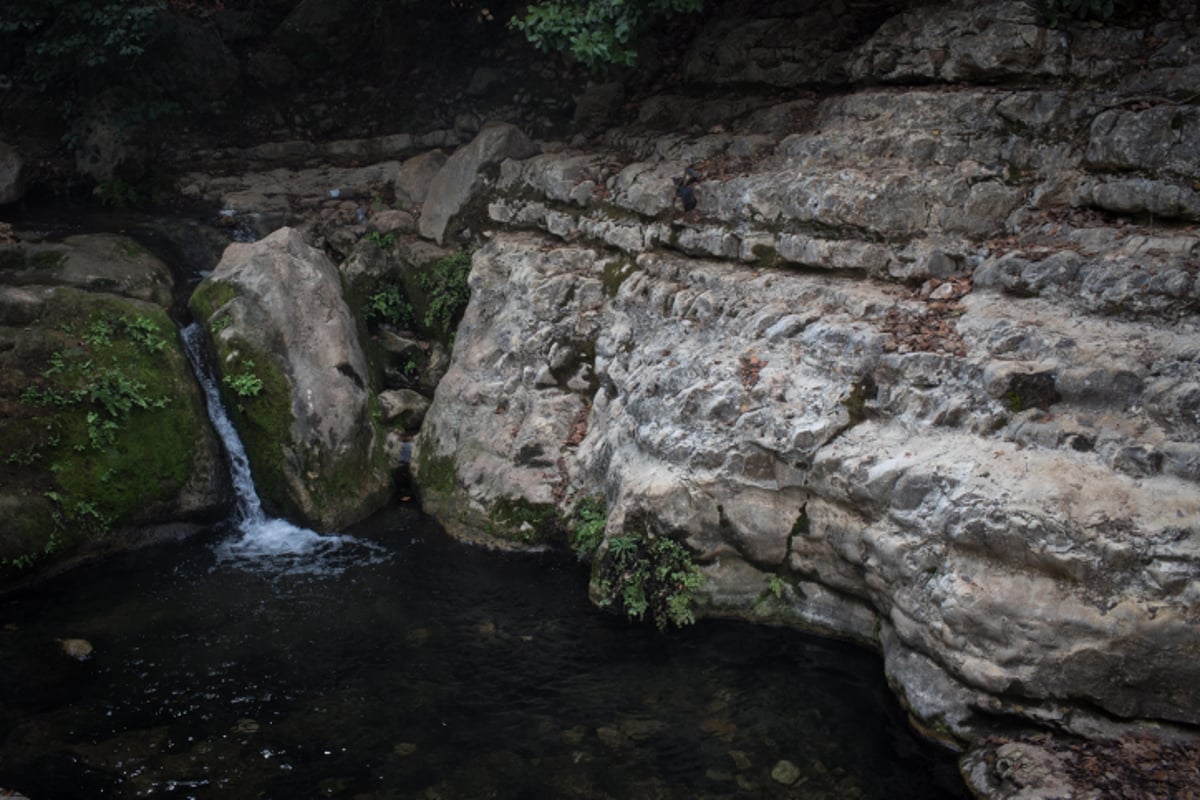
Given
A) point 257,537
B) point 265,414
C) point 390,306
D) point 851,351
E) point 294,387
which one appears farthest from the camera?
point 390,306

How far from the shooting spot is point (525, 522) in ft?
38.1

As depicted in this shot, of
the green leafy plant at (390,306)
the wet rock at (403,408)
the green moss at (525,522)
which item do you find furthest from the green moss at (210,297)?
the green moss at (525,522)

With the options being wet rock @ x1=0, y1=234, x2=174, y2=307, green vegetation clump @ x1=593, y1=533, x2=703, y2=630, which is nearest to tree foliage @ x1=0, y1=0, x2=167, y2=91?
wet rock @ x1=0, y1=234, x2=174, y2=307

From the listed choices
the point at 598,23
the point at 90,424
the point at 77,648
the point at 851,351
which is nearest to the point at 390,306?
the point at 90,424

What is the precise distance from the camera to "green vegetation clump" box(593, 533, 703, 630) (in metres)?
9.76

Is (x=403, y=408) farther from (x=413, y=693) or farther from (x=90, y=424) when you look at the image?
(x=413, y=693)

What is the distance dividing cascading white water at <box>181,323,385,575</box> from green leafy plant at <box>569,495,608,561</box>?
8.76 ft

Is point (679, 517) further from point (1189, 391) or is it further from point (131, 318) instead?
point (131, 318)

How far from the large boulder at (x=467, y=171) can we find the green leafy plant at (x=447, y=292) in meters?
0.77

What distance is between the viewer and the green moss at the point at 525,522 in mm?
11578

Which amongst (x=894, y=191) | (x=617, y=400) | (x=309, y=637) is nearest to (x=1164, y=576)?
(x=894, y=191)

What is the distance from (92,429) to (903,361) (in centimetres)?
1009

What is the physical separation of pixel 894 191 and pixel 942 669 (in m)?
5.29

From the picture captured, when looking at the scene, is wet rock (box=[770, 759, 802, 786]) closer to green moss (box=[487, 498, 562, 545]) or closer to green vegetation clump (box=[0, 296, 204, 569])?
green moss (box=[487, 498, 562, 545])
